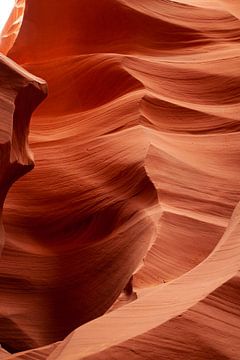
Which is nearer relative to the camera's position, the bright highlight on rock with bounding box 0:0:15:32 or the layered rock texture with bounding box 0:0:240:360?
the layered rock texture with bounding box 0:0:240:360

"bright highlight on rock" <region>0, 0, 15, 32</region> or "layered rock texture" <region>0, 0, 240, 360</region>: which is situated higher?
"bright highlight on rock" <region>0, 0, 15, 32</region>

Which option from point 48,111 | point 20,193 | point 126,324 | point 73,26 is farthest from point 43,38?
point 126,324

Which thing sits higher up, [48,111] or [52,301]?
[48,111]

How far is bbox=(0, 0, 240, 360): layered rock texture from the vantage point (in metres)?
1.12

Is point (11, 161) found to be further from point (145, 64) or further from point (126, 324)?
point (145, 64)

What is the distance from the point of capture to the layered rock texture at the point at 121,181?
1.12m

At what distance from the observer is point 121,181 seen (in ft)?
5.71

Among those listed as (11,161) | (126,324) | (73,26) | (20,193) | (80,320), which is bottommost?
(80,320)

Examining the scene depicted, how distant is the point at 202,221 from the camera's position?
1.60 meters

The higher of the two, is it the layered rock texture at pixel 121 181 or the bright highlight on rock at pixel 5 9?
the bright highlight on rock at pixel 5 9

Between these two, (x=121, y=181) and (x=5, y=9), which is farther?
(x=5, y=9)

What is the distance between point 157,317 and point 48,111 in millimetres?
1080

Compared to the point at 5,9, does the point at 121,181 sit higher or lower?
lower

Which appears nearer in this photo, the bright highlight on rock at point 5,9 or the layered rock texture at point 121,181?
the layered rock texture at point 121,181
